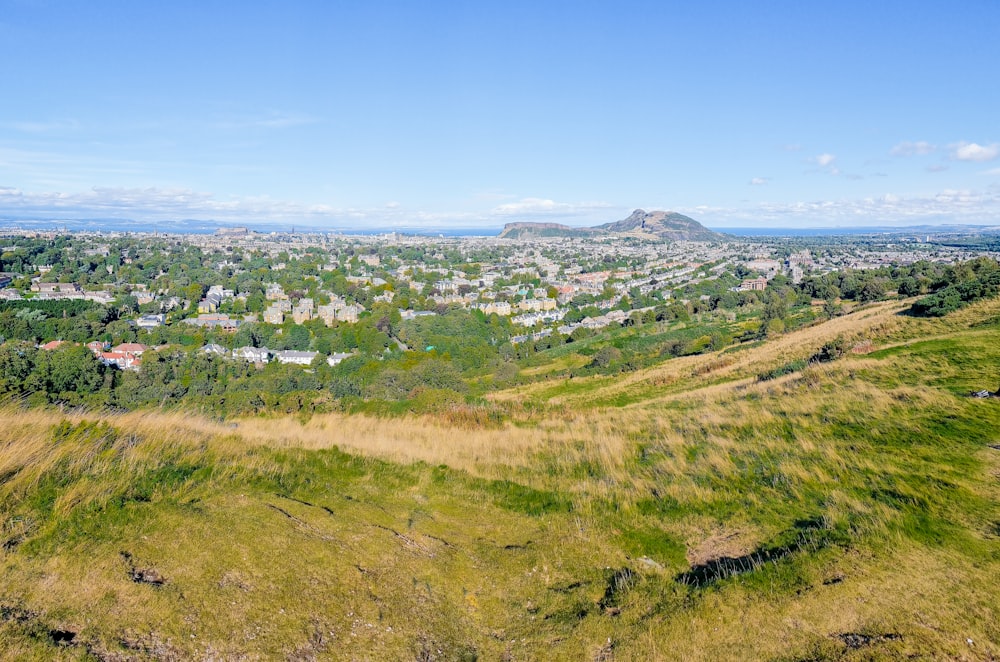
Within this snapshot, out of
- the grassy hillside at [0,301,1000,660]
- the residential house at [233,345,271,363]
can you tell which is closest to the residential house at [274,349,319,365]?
the residential house at [233,345,271,363]

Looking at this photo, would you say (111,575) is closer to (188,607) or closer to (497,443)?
(188,607)

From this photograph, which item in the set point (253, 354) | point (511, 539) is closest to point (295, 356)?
point (253, 354)

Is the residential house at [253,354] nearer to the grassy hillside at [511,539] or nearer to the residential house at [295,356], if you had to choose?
the residential house at [295,356]

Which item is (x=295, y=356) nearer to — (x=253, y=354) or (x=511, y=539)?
(x=253, y=354)

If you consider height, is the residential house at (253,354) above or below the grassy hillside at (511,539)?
below

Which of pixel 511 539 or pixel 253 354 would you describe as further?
pixel 253 354

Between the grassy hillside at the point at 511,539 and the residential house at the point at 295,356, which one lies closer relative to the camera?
the grassy hillside at the point at 511,539

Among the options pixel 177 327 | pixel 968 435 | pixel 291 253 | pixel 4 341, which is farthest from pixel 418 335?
pixel 291 253

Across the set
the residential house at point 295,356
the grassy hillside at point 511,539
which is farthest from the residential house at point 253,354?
the grassy hillside at point 511,539

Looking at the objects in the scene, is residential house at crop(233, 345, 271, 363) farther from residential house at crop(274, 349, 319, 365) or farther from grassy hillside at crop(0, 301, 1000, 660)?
grassy hillside at crop(0, 301, 1000, 660)
